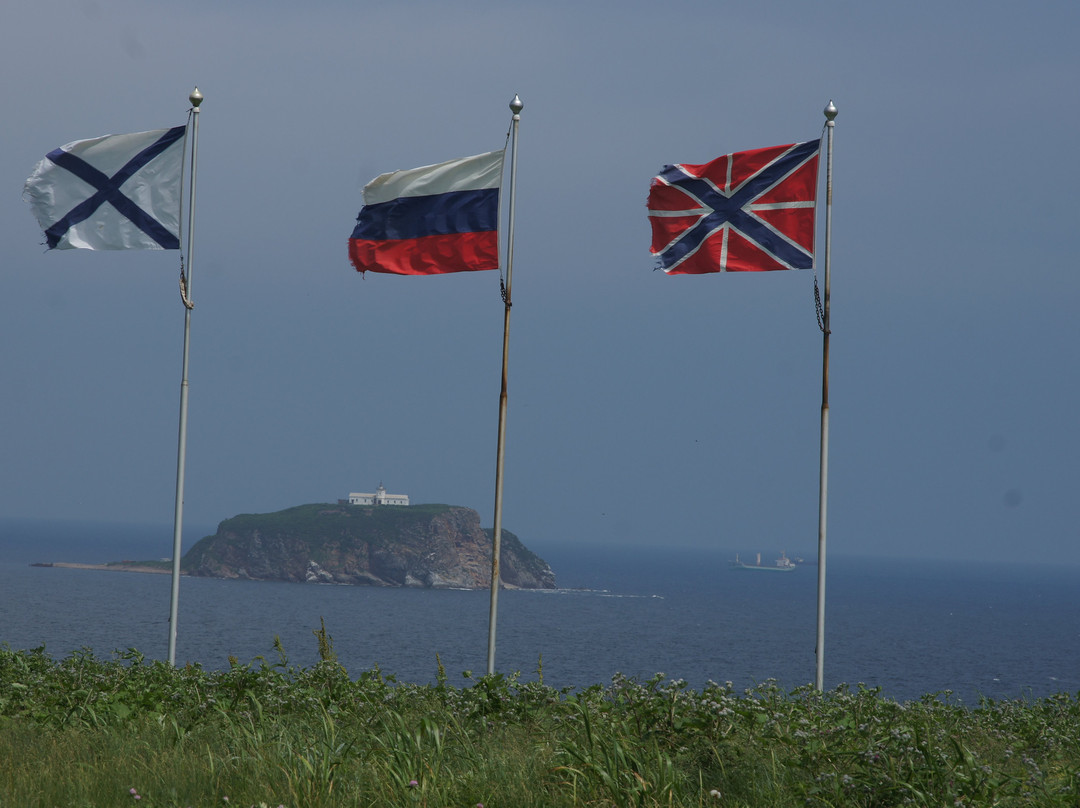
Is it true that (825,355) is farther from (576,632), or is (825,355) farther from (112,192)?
(576,632)

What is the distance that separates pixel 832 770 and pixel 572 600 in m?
151

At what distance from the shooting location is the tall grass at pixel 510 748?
6133 millimetres

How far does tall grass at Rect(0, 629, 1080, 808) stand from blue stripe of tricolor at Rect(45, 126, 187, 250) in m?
6.45

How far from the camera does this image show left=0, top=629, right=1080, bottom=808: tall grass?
6.13 m

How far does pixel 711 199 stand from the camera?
42.3ft

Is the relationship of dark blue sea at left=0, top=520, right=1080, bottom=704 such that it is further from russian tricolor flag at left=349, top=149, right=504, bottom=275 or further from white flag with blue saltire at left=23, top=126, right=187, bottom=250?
white flag with blue saltire at left=23, top=126, right=187, bottom=250

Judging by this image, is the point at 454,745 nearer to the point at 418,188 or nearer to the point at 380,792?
the point at 380,792

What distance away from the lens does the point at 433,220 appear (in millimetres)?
13555

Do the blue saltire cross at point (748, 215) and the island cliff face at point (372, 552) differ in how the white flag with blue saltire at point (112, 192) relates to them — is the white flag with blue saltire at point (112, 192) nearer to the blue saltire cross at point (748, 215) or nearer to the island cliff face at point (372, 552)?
the blue saltire cross at point (748, 215)

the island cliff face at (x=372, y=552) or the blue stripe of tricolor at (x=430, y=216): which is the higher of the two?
the blue stripe of tricolor at (x=430, y=216)

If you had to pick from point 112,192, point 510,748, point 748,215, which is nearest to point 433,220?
point 748,215

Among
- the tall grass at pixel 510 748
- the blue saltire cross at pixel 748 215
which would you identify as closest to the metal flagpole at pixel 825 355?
the blue saltire cross at pixel 748 215

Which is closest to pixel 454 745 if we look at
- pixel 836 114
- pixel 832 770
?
pixel 832 770

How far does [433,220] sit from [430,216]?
0.07 metres
